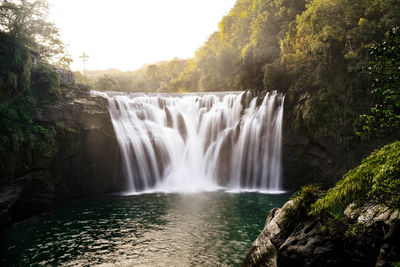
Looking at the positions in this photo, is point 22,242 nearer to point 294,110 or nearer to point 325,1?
point 294,110

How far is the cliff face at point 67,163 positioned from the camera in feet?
43.0

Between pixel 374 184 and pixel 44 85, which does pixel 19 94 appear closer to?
pixel 44 85

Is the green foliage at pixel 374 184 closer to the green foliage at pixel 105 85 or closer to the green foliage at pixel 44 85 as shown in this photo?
the green foliage at pixel 44 85

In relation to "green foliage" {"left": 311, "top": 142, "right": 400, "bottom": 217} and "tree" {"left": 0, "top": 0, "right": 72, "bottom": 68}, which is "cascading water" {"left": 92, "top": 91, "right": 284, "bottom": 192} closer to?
"tree" {"left": 0, "top": 0, "right": 72, "bottom": 68}

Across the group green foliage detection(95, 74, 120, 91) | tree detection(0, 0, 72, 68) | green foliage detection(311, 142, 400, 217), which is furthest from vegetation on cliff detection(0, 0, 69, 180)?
green foliage detection(95, 74, 120, 91)

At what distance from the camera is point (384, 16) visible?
1599 cm

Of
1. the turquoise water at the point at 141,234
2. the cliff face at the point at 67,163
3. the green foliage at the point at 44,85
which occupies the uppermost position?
the green foliage at the point at 44,85

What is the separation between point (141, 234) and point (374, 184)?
8.80 metres

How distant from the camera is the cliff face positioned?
43.0ft

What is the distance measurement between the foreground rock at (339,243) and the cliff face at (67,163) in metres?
12.7

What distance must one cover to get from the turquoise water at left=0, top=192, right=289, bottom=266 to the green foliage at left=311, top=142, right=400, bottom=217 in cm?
430

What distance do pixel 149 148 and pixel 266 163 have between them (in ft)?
31.6

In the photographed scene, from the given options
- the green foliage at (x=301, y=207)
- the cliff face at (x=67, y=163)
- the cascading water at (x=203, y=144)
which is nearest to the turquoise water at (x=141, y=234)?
the cliff face at (x=67, y=163)

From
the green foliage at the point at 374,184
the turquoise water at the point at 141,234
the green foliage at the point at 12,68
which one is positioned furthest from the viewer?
the green foliage at the point at 12,68
